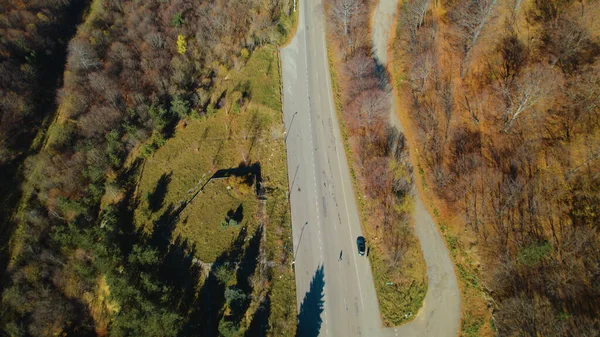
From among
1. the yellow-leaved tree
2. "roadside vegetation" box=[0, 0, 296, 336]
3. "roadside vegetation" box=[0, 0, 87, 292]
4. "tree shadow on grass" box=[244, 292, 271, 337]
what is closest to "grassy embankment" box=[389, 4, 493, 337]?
"roadside vegetation" box=[0, 0, 296, 336]

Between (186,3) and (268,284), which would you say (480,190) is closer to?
(268,284)

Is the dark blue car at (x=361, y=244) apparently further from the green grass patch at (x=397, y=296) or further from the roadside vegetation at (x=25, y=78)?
the roadside vegetation at (x=25, y=78)

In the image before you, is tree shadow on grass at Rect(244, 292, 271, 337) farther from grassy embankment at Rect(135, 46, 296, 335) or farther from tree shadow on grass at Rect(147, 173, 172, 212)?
tree shadow on grass at Rect(147, 173, 172, 212)

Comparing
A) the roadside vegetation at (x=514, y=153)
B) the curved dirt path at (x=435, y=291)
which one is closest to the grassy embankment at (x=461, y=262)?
the roadside vegetation at (x=514, y=153)


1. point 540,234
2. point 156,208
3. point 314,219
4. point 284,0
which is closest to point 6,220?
point 156,208

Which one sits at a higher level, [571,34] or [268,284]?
[571,34]

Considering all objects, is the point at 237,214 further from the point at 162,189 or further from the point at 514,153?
the point at 514,153
